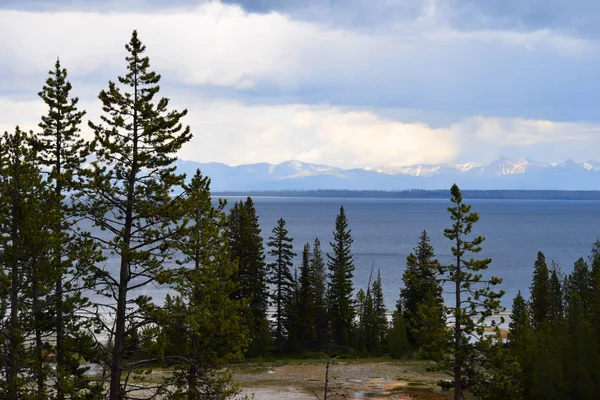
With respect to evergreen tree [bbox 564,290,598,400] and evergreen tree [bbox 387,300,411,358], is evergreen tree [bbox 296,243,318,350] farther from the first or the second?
evergreen tree [bbox 564,290,598,400]

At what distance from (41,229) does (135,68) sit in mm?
5918

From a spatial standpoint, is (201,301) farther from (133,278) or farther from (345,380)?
(345,380)

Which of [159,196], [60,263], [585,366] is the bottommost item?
[585,366]

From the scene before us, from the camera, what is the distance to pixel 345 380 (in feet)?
198

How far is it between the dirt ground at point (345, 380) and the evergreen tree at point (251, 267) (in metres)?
4.48

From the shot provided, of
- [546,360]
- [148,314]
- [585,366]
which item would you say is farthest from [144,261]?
[585,366]

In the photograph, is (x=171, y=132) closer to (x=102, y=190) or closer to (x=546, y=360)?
(x=102, y=190)

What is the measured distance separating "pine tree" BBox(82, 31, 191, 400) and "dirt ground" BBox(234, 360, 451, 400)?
28.4 metres

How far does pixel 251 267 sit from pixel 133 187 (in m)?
50.5

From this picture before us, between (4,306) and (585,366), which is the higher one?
(4,306)

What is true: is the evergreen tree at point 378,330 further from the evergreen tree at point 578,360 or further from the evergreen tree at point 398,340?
the evergreen tree at point 578,360

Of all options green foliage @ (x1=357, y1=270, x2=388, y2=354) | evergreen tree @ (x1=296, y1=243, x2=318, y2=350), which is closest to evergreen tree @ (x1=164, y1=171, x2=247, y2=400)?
evergreen tree @ (x1=296, y1=243, x2=318, y2=350)

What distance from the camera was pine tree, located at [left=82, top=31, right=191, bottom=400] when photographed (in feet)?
70.5

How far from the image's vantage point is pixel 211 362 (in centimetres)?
3409
